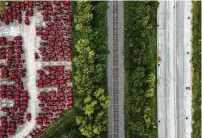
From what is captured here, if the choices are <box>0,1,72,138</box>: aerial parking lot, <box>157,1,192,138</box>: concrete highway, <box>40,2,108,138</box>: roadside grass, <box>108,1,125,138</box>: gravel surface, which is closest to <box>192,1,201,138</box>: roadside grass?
<box>157,1,192,138</box>: concrete highway

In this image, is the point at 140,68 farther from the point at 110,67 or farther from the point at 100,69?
the point at 100,69

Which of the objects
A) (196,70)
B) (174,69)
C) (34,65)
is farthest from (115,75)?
(196,70)

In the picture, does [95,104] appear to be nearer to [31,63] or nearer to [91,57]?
[91,57]

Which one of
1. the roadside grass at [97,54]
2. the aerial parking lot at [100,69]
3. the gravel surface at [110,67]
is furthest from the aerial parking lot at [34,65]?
the gravel surface at [110,67]

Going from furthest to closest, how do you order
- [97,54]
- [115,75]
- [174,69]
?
1. [174,69]
2. [115,75]
3. [97,54]

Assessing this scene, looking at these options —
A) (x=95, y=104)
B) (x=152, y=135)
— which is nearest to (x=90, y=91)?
(x=95, y=104)

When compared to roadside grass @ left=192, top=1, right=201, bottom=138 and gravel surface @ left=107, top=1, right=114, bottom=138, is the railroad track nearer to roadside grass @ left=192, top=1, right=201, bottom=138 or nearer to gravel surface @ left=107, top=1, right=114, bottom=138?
gravel surface @ left=107, top=1, right=114, bottom=138

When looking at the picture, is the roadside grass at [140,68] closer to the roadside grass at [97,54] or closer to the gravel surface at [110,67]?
the gravel surface at [110,67]
